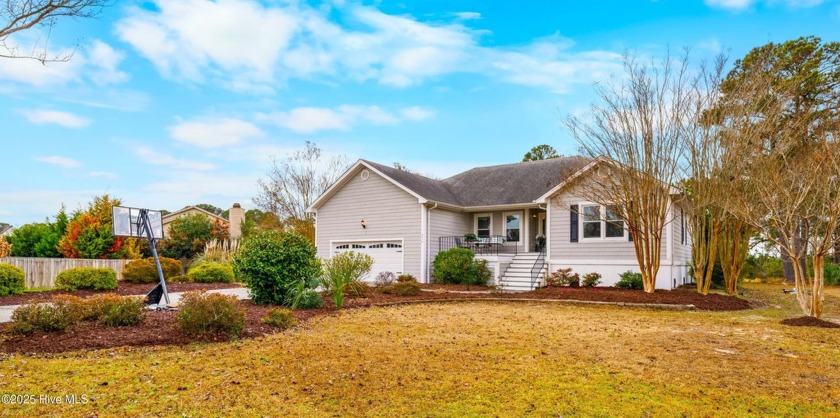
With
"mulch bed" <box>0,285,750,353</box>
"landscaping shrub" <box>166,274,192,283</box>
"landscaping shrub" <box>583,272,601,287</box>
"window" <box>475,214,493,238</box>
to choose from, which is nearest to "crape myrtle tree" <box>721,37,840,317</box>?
"mulch bed" <box>0,285,750,353</box>

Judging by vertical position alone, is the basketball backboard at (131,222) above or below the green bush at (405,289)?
above

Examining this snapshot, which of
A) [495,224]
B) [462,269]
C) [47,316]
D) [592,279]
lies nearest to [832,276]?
[592,279]

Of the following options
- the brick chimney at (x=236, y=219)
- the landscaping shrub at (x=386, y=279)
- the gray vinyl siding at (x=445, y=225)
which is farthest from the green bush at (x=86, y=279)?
the brick chimney at (x=236, y=219)

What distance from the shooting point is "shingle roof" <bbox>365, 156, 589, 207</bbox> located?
69.2 ft

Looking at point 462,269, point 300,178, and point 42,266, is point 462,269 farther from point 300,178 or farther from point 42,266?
point 300,178

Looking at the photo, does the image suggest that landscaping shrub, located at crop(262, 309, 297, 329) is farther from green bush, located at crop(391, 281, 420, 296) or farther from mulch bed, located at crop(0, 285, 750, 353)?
green bush, located at crop(391, 281, 420, 296)

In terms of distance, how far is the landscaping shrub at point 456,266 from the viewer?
19.1 m

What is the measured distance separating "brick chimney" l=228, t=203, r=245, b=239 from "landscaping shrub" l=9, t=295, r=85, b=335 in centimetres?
2510

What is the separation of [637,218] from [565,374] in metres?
10.5

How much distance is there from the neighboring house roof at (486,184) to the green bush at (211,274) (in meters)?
5.37

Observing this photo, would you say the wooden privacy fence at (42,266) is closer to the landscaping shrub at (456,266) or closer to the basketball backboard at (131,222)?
the basketball backboard at (131,222)

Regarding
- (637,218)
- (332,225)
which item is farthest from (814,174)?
(332,225)

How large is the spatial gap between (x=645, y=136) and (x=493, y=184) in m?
9.16

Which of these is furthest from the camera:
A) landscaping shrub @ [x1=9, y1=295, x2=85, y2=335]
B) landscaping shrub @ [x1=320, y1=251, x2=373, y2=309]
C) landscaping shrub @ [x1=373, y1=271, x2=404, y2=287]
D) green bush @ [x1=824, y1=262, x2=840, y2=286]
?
green bush @ [x1=824, y1=262, x2=840, y2=286]
